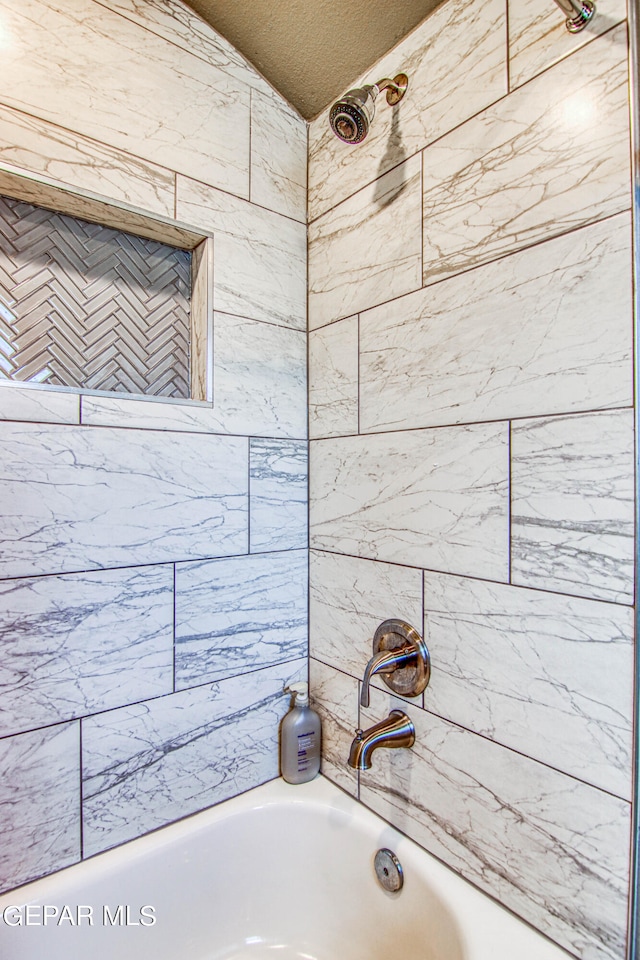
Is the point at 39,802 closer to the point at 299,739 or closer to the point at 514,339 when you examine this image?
the point at 299,739

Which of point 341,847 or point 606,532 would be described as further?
point 341,847

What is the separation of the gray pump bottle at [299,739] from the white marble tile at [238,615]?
12 centimetres

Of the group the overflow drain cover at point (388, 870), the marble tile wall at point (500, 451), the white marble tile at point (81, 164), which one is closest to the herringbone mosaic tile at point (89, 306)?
the white marble tile at point (81, 164)

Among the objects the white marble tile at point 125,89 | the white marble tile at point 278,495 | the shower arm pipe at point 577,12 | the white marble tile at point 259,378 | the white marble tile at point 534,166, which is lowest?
the white marble tile at point 278,495

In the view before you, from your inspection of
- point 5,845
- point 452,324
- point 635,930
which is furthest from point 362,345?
point 5,845

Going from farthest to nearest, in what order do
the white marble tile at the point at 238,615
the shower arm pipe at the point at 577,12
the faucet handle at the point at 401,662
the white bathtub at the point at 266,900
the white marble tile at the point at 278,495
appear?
1. the white marble tile at the point at 278,495
2. the white marble tile at the point at 238,615
3. the faucet handle at the point at 401,662
4. the white bathtub at the point at 266,900
5. the shower arm pipe at the point at 577,12

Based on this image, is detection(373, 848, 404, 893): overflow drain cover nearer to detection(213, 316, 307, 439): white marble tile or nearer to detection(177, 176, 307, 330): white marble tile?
detection(213, 316, 307, 439): white marble tile

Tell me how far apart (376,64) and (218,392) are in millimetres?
931

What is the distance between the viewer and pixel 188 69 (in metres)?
1.22

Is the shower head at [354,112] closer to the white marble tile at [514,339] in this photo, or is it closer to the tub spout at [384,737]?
the white marble tile at [514,339]

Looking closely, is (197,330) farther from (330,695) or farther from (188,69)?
(330,695)

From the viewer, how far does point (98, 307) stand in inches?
46.9

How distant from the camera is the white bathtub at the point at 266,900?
958 millimetres

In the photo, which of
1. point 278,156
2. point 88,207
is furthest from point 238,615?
point 278,156
